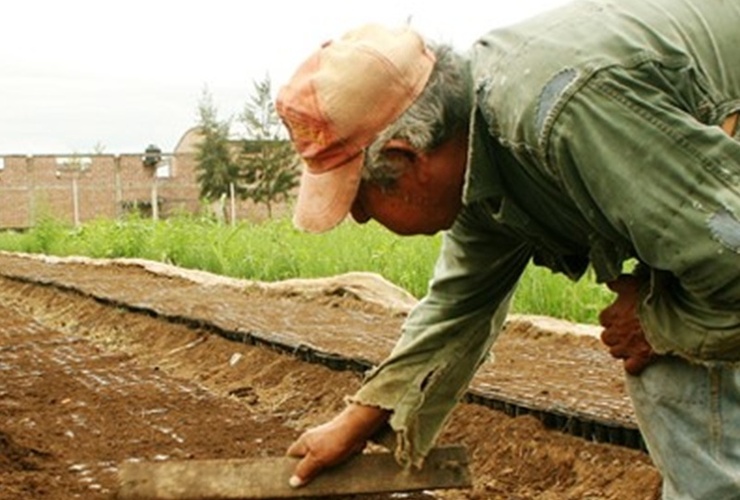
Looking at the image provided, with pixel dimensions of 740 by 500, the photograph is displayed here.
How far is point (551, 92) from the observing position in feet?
5.00

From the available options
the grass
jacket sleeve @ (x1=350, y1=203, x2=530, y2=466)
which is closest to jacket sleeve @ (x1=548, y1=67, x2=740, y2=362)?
jacket sleeve @ (x1=350, y1=203, x2=530, y2=466)

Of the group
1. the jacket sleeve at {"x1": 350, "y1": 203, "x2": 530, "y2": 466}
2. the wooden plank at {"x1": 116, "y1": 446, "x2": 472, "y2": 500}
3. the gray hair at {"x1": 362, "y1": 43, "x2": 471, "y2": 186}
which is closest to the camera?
the gray hair at {"x1": 362, "y1": 43, "x2": 471, "y2": 186}

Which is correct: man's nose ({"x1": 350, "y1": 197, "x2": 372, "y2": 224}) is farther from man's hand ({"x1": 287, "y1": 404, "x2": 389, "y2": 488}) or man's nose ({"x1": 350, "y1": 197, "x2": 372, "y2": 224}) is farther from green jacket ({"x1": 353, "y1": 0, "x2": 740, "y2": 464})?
man's hand ({"x1": 287, "y1": 404, "x2": 389, "y2": 488})

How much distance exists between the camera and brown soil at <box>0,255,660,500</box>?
11.2 ft

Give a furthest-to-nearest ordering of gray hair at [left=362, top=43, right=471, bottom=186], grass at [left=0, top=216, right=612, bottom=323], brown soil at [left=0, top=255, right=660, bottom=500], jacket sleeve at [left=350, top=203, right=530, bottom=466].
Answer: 1. grass at [left=0, top=216, right=612, bottom=323]
2. brown soil at [left=0, top=255, right=660, bottom=500]
3. jacket sleeve at [left=350, top=203, right=530, bottom=466]
4. gray hair at [left=362, top=43, right=471, bottom=186]

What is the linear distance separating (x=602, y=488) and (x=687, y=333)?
1.65 meters

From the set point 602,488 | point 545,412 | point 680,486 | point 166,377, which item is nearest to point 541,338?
point 166,377

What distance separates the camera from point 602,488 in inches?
125

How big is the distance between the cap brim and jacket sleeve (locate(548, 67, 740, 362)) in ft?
1.15

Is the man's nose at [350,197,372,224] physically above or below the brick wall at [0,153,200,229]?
above

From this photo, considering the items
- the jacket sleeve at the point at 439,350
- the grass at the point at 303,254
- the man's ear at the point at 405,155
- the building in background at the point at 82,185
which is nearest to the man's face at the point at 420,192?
the man's ear at the point at 405,155

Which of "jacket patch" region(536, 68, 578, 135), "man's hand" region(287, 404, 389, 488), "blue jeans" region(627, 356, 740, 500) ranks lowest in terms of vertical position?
"man's hand" region(287, 404, 389, 488)

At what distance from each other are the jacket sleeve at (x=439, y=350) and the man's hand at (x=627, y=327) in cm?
34

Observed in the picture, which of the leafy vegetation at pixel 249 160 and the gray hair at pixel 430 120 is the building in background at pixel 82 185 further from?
the gray hair at pixel 430 120
